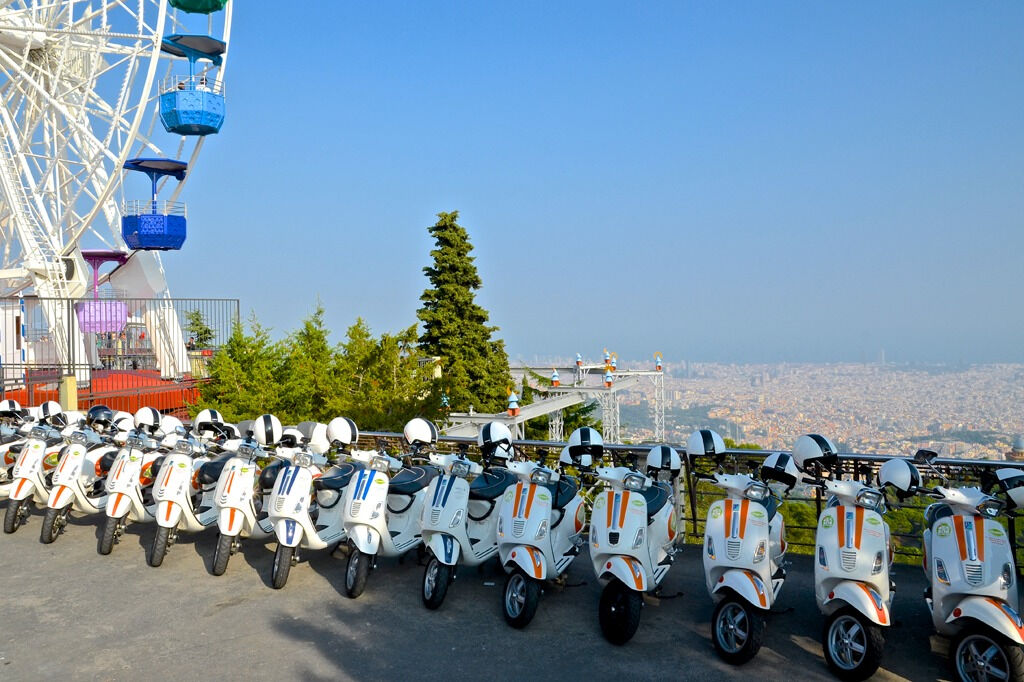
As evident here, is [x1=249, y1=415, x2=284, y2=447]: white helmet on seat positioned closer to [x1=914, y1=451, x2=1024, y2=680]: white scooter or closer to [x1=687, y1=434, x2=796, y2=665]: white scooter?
[x1=687, y1=434, x2=796, y2=665]: white scooter

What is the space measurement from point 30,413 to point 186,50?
1537cm

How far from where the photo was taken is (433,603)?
6.05 meters

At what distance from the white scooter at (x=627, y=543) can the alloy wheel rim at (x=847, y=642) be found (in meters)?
1.09

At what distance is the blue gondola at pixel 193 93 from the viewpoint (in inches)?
883

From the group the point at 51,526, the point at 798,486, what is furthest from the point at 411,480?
the point at 51,526

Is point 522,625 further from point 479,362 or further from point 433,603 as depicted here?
point 479,362

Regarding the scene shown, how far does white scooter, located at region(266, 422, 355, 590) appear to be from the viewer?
6.51 m

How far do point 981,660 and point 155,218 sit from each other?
26.5 meters

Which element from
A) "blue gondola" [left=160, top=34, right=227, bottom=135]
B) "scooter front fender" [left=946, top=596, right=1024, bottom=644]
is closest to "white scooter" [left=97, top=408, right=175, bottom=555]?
"scooter front fender" [left=946, top=596, right=1024, bottom=644]

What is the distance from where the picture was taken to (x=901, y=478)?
4953 mm

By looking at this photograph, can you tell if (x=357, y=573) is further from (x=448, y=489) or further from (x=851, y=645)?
(x=851, y=645)

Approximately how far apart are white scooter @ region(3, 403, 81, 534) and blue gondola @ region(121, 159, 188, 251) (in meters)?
19.3

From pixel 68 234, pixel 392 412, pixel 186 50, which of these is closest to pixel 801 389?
pixel 392 412

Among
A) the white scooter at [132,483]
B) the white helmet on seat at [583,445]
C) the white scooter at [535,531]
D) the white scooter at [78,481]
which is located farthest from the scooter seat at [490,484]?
the white scooter at [78,481]
